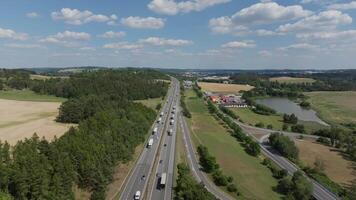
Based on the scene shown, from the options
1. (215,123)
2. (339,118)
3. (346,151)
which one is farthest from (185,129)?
(339,118)

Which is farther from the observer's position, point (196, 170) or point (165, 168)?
point (196, 170)

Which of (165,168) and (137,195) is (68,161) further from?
(165,168)

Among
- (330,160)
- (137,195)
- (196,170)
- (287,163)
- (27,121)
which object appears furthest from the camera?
(27,121)


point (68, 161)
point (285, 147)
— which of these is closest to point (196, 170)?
point (68, 161)

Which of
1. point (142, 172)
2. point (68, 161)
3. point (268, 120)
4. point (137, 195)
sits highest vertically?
point (68, 161)

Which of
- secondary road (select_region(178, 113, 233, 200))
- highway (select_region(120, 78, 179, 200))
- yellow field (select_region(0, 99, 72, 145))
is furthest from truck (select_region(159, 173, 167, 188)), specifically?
yellow field (select_region(0, 99, 72, 145))

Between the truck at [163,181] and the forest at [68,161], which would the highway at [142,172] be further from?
the forest at [68,161]
